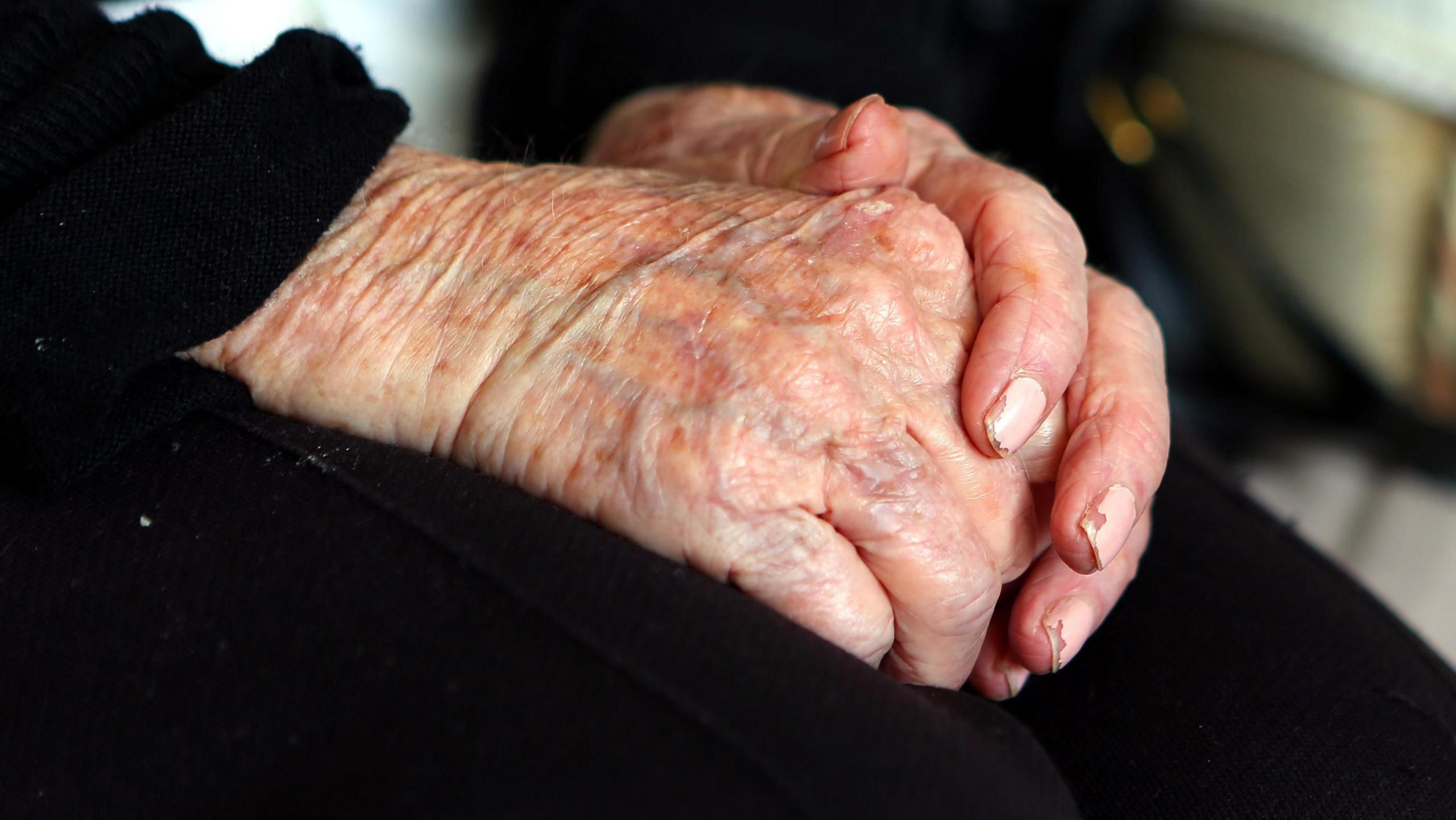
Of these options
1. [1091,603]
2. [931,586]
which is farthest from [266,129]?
[1091,603]

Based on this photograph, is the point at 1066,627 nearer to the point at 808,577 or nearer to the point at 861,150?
the point at 808,577

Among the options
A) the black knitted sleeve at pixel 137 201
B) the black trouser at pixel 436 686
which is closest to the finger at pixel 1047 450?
the black trouser at pixel 436 686

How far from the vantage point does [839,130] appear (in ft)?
2.78

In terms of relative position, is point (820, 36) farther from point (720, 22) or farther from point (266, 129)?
point (266, 129)

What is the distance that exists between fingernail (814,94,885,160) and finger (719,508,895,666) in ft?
1.03

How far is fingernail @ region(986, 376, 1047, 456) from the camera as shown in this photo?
73 centimetres

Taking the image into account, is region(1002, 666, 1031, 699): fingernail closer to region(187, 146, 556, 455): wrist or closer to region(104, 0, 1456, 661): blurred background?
region(187, 146, 556, 455): wrist

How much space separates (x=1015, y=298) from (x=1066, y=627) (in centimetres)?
24

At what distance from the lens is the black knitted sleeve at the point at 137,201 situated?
0.67 meters

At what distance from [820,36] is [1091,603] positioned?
3.00ft

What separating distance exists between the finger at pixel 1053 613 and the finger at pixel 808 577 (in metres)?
0.15

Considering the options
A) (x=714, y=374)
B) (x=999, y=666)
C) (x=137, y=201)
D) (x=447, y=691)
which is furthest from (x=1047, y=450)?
(x=137, y=201)

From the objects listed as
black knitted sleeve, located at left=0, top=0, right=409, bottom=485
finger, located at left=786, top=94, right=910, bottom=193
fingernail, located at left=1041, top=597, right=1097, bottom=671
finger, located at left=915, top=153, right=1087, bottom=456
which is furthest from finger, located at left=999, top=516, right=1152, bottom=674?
black knitted sleeve, located at left=0, top=0, right=409, bottom=485

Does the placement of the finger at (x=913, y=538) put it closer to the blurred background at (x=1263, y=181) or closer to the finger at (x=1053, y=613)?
the finger at (x=1053, y=613)
